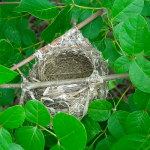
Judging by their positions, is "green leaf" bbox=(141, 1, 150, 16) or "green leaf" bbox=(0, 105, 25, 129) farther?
"green leaf" bbox=(141, 1, 150, 16)

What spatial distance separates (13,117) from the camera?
680 mm

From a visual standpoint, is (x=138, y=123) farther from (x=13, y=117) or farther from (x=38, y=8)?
(x=38, y=8)

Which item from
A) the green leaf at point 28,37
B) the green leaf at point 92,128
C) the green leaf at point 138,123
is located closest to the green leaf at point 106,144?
the green leaf at point 92,128

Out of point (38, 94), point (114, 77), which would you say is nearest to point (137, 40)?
point (114, 77)

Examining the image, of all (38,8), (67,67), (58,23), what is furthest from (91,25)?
(67,67)

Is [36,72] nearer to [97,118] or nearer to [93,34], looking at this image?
[93,34]

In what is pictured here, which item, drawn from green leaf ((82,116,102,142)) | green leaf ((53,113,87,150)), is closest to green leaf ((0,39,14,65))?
green leaf ((53,113,87,150))

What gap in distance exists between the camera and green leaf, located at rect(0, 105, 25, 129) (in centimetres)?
A: 67

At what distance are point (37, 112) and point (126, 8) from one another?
2.08 feet

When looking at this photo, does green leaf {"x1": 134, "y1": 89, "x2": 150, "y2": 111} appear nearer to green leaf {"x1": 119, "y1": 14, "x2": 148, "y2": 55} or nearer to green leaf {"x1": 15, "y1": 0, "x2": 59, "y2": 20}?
green leaf {"x1": 119, "y1": 14, "x2": 148, "y2": 55}

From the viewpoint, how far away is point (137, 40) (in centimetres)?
70

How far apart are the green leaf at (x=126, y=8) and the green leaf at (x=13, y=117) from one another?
2.02ft

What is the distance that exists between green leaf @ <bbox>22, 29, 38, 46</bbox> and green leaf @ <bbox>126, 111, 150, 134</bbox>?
1.09 meters

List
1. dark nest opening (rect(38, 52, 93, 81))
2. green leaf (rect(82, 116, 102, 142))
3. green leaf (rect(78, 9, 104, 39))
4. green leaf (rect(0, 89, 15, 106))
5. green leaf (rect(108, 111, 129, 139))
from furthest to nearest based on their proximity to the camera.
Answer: dark nest opening (rect(38, 52, 93, 81)) < green leaf (rect(0, 89, 15, 106)) < green leaf (rect(78, 9, 104, 39)) < green leaf (rect(82, 116, 102, 142)) < green leaf (rect(108, 111, 129, 139))
